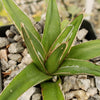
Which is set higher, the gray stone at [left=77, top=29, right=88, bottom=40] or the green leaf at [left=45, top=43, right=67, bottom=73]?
the green leaf at [left=45, top=43, right=67, bottom=73]

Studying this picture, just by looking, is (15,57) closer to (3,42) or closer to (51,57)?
(3,42)

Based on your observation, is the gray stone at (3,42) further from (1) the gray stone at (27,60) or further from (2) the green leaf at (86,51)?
(2) the green leaf at (86,51)

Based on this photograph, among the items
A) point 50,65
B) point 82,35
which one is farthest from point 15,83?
point 82,35

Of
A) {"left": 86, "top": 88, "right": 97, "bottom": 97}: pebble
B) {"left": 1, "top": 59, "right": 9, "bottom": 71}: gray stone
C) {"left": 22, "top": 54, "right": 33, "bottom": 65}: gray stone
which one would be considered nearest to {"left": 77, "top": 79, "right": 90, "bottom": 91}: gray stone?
{"left": 86, "top": 88, "right": 97, "bottom": 97}: pebble

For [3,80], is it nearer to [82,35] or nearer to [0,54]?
[0,54]

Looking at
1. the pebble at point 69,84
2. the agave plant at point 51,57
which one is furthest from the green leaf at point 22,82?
the pebble at point 69,84

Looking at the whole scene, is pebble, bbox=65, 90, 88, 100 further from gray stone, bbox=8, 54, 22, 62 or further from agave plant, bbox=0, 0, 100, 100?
gray stone, bbox=8, 54, 22, 62

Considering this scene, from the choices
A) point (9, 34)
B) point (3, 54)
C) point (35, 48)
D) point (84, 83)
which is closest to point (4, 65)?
point (3, 54)
